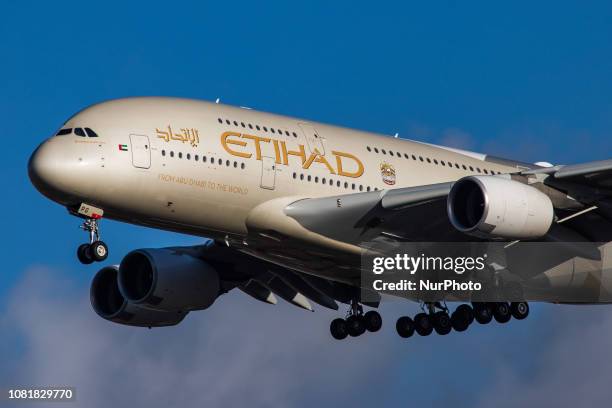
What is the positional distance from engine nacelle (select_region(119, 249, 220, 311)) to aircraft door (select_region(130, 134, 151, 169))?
23.0 ft

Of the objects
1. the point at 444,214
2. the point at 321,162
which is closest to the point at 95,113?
the point at 321,162

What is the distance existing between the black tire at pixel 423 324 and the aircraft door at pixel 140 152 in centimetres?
1015

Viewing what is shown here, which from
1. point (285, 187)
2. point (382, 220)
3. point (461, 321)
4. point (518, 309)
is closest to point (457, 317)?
point (461, 321)

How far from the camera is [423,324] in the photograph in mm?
43625

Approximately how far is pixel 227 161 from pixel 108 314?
9.89 meters

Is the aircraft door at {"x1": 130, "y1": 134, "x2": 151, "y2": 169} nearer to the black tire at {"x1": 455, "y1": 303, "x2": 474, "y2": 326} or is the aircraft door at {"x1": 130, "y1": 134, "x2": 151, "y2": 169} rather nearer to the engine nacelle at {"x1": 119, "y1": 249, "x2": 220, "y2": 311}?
the engine nacelle at {"x1": 119, "y1": 249, "x2": 220, "y2": 311}

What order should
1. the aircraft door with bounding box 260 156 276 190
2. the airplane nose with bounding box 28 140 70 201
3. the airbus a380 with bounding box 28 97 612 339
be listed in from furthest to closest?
the aircraft door with bounding box 260 156 276 190
the airbus a380 with bounding box 28 97 612 339
the airplane nose with bounding box 28 140 70 201

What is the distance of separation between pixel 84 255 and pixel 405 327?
10.5 metres

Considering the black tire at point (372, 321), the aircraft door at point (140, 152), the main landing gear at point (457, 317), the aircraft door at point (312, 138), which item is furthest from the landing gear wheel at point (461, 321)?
the aircraft door at point (140, 152)

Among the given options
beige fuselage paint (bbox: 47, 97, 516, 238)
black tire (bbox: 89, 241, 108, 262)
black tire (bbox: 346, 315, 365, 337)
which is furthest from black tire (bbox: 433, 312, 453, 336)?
black tire (bbox: 89, 241, 108, 262)

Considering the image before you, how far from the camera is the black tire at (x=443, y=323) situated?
43500 mm

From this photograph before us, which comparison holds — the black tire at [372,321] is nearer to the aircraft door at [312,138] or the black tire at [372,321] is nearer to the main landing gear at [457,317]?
the main landing gear at [457,317]

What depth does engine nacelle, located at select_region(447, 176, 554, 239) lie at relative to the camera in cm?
3619

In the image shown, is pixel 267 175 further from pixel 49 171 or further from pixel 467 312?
pixel 467 312
